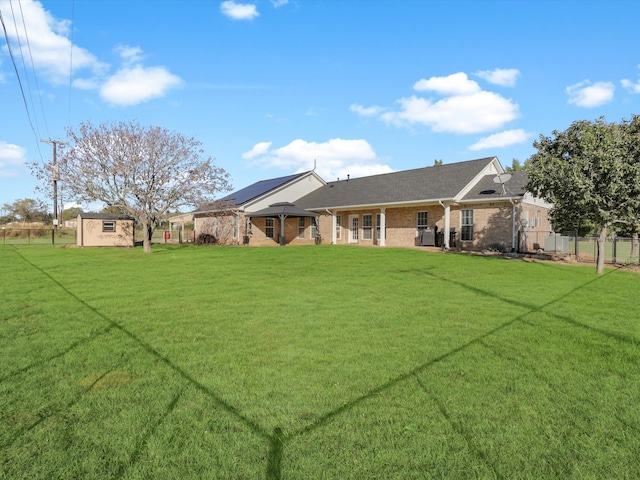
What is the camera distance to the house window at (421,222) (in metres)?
22.9

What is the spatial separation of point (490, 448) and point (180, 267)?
12.7m

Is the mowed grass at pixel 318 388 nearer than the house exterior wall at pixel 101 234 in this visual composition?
Yes

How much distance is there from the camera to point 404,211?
24.0 meters

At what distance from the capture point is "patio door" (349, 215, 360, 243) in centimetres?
2686

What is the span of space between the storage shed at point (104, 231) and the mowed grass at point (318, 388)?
80.2ft

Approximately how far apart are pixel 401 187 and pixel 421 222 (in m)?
3.09

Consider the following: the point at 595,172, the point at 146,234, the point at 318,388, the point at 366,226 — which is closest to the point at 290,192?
the point at 366,226

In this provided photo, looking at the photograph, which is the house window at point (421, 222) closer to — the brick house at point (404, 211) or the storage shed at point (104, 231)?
the brick house at point (404, 211)

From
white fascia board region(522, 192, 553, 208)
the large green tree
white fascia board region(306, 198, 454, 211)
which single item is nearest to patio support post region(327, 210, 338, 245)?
white fascia board region(306, 198, 454, 211)

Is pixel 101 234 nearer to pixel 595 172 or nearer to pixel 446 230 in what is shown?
pixel 446 230

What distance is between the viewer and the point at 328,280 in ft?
34.9

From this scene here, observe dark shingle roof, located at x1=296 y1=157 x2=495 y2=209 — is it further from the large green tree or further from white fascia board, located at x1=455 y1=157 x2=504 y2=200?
the large green tree

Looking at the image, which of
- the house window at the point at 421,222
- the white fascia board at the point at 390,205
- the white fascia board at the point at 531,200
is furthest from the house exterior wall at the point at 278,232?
the white fascia board at the point at 531,200

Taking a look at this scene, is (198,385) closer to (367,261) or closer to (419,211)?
(367,261)
